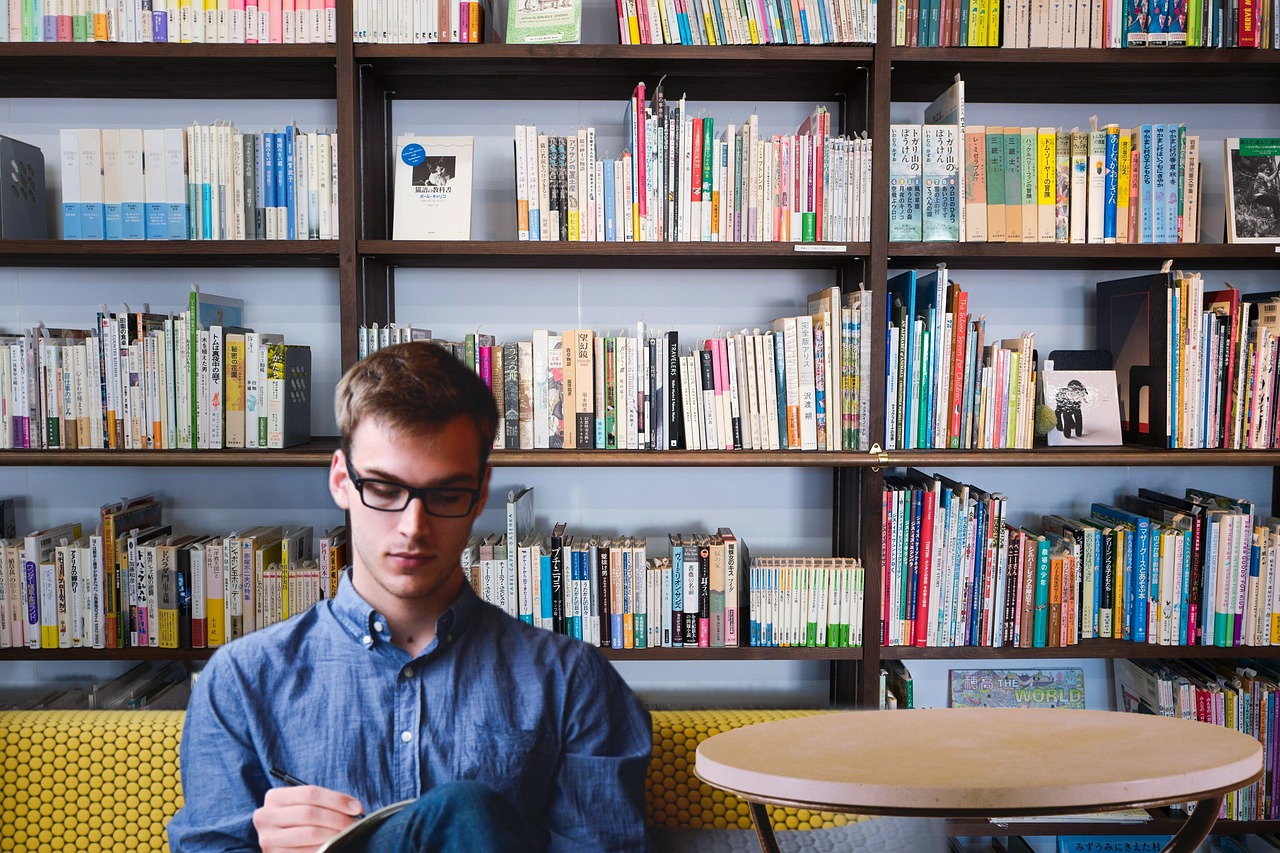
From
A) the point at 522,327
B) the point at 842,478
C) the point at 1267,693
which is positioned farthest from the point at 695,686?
the point at 1267,693

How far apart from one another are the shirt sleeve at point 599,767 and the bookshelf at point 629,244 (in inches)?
31.1

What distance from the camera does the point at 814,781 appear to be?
0.87m

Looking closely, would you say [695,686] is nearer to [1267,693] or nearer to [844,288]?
[844,288]

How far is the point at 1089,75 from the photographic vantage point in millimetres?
1971

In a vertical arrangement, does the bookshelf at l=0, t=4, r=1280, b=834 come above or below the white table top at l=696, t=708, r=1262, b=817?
above

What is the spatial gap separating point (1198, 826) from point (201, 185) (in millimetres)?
2016

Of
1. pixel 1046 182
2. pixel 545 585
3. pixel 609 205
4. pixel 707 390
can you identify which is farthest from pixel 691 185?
pixel 545 585

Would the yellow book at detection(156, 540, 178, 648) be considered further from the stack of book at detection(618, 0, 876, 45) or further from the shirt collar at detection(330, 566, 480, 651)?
the stack of book at detection(618, 0, 876, 45)

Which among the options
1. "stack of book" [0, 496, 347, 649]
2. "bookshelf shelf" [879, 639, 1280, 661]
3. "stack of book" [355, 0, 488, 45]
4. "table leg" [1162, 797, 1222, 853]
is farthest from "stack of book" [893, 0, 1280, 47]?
"stack of book" [0, 496, 347, 649]

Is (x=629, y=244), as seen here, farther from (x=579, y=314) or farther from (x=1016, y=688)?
(x=1016, y=688)

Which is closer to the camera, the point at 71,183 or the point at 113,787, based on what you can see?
the point at 113,787

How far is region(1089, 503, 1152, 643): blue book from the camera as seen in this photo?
76.7 inches

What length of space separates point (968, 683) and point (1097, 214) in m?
1.13

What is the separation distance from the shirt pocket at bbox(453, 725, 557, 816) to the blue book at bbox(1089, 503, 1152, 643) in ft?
5.02
